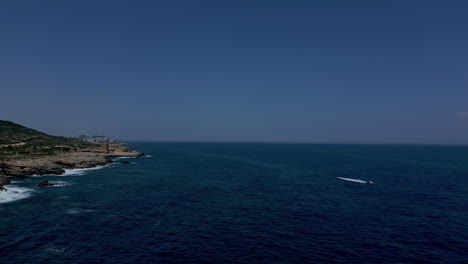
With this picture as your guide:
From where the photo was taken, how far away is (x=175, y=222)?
45.3 metres

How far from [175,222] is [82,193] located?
32548 mm

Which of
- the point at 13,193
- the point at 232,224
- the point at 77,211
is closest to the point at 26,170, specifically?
the point at 13,193

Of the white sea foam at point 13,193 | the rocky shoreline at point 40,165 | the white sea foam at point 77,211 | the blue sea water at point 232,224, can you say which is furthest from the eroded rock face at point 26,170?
the white sea foam at point 77,211

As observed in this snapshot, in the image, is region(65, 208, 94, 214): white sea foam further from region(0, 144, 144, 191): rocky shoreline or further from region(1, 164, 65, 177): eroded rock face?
region(1, 164, 65, 177): eroded rock face

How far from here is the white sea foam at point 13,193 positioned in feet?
186

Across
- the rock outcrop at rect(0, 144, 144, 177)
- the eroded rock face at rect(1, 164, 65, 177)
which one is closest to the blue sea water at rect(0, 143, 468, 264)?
the eroded rock face at rect(1, 164, 65, 177)

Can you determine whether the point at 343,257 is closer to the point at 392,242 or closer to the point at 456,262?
the point at 392,242

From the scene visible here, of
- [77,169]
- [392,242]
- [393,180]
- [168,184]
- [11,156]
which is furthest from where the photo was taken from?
[77,169]

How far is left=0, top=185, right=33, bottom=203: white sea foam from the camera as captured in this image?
5684 cm

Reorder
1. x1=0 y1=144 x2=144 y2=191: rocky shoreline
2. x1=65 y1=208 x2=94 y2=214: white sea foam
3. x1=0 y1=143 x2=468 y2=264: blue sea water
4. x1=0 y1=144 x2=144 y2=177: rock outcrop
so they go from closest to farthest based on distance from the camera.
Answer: x1=0 y1=143 x2=468 y2=264: blue sea water
x1=65 y1=208 x2=94 y2=214: white sea foam
x1=0 y1=144 x2=144 y2=191: rocky shoreline
x1=0 y1=144 x2=144 y2=177: rock outcrop

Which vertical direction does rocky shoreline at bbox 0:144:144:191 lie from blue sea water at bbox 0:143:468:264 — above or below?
above

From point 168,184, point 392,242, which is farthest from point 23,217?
point 392,242

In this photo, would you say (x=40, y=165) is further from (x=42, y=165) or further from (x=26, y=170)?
(x=26, y=170)

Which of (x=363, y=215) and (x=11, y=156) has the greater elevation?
(x=11, y=156)
